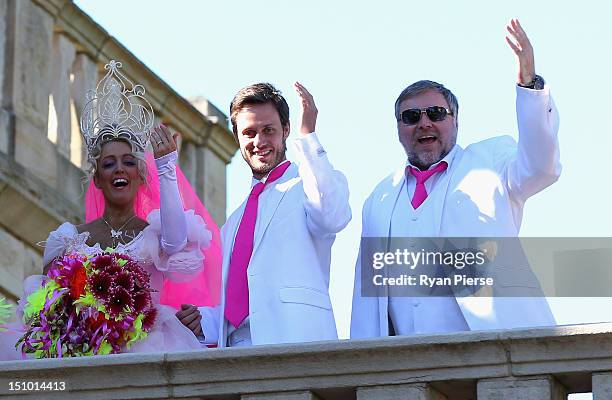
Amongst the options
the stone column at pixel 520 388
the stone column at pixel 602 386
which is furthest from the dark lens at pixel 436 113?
the stone column at pixel 602 386

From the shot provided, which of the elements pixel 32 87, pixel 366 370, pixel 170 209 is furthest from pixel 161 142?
pixel 32 87

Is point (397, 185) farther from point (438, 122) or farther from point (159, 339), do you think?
point (159, 339)

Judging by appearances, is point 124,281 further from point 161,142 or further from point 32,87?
point 32,87

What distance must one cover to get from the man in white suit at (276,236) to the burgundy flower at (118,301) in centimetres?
36

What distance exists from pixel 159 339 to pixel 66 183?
5392 mm

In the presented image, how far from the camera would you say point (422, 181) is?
30.4 feet

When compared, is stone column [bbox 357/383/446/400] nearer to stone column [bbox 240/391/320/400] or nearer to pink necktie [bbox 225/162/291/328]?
stone column [bbox 240/391/320/400]

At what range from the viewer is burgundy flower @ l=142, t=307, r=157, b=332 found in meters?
9.29

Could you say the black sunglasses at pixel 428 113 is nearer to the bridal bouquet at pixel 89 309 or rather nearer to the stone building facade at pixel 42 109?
the bridal bouquet at pixel 89 309

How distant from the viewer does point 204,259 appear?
32.8 ft

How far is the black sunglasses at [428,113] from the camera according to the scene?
30.2ft

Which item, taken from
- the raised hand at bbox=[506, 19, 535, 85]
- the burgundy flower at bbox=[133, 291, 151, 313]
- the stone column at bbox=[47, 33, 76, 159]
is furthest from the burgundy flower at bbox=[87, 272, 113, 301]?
the stone column at bbox=[47, 33, 76, 159]

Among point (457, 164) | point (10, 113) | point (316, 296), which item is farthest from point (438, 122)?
point (10, 113)

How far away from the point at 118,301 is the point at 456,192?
1.53 meters
